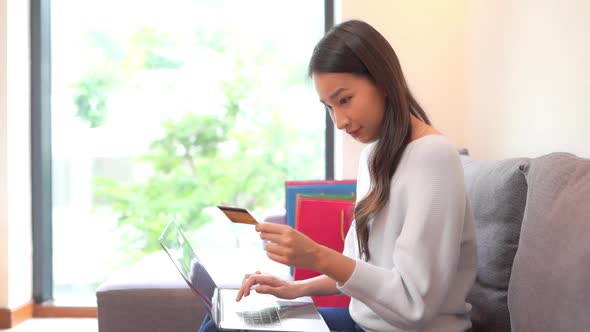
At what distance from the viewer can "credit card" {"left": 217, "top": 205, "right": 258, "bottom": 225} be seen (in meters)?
1.27

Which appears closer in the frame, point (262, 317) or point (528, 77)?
point (262, 317)

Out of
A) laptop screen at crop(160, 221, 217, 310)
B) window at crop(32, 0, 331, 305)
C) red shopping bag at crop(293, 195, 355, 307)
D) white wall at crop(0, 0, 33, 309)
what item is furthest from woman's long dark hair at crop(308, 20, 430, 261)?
white wall at crop(0, 0, 33, 309)

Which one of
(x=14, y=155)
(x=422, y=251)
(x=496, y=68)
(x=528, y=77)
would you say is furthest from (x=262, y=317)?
(x=14, y=155)

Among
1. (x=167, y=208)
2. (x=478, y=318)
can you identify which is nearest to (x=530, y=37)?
(x=478, y=318)

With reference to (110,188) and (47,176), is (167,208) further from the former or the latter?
(47,176)

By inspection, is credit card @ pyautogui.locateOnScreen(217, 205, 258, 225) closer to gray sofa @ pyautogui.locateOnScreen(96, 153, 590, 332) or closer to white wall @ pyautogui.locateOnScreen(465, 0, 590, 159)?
gray sofa @ pyautogui.locateOnScreen(96, 153, 590, 332)

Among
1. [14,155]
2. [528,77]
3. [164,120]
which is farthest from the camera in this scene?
[164,120]

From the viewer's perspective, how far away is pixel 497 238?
4.82 ft

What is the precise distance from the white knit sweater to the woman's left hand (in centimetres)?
9

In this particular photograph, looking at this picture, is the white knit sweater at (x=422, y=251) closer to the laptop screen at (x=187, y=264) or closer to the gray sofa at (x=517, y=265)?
the gray sofa at (x=517, y=265)

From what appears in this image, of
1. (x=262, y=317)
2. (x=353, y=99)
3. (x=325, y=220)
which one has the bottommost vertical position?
(x=262, y=317)

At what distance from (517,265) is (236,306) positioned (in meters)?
0.58

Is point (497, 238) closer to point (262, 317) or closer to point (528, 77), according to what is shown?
point (262, 317)

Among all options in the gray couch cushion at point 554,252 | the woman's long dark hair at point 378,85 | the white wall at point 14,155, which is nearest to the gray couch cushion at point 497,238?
the gray couch cushion at point 554,252
